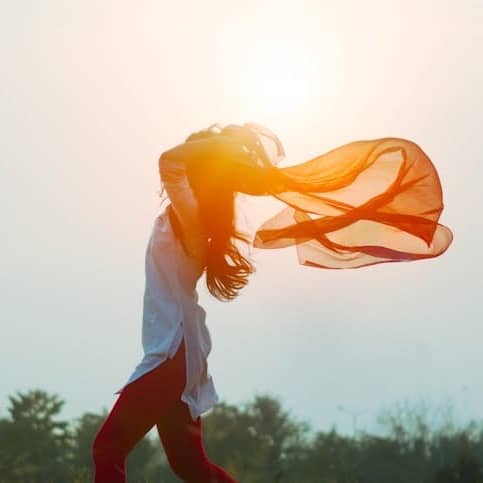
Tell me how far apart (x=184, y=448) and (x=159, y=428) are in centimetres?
16

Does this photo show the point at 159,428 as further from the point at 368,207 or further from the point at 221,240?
the point at 368,207

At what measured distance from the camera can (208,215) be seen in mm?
7129

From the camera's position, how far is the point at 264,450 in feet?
144

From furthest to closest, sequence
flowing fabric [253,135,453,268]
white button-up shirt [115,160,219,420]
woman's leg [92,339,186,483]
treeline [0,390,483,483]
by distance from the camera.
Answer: treeline [0,390,483,483] → flowing fabric [253,135,453,268] → white button-up shirt [115,160,219,420] → woman's leg [92,339,186,483]

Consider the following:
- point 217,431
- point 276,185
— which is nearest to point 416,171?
point 276,185

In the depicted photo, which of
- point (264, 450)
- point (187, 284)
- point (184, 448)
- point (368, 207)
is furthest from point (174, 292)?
point (264, 450)

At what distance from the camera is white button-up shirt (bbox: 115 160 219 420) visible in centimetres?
705

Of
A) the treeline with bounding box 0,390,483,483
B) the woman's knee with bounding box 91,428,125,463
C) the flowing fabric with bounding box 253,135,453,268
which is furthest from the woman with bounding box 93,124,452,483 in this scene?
the treeline with bounding box 0,390,483,483

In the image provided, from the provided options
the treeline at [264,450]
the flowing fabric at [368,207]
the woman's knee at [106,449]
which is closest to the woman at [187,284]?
the woman's knee at [106,449]

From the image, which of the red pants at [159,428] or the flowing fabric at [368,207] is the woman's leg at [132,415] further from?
the flowing fabric at [368,207]

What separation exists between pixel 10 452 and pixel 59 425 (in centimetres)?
460

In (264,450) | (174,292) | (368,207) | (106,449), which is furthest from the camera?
(264,450)

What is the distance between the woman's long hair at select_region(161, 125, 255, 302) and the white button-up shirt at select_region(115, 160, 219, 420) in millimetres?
51

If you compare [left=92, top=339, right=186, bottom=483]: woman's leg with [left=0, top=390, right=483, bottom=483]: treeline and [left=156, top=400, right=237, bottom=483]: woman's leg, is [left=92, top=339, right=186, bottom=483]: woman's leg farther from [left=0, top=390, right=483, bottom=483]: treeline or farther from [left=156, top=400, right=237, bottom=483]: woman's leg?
[left=0, top=390, right=483, bottom=483]: treeline
